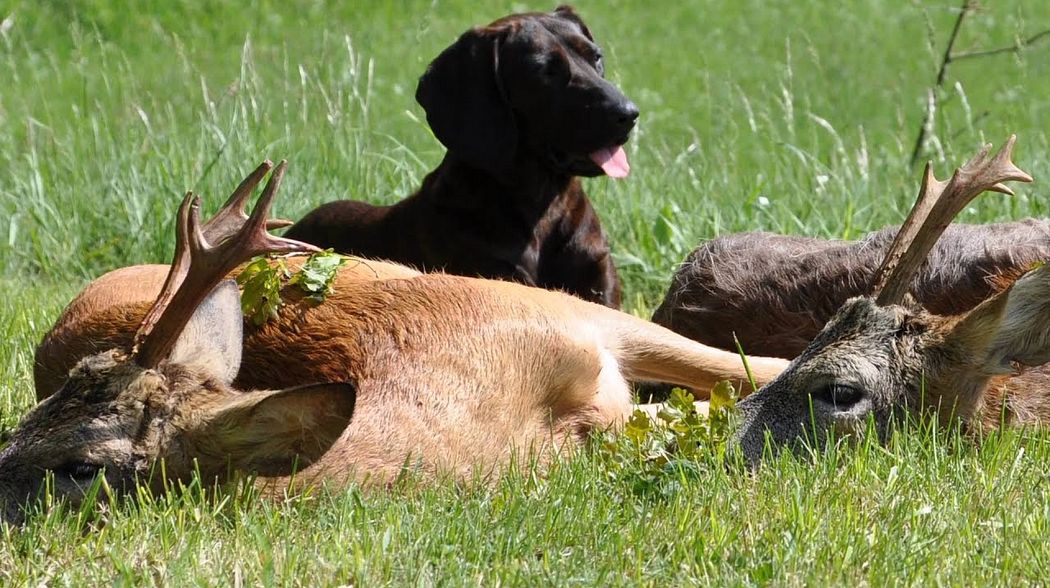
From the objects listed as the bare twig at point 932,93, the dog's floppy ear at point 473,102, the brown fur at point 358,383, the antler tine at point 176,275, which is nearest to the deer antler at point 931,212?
the brown fur at point 358,383

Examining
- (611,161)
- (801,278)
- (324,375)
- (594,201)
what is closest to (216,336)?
(324,375)

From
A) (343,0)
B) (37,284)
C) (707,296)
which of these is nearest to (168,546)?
(707,296)

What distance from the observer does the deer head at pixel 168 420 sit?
415 cm

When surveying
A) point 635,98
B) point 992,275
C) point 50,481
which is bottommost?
point 635,98

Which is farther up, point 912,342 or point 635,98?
point 912,342

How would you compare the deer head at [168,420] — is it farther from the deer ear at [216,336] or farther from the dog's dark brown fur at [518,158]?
the dog's dark brown fur at [518,158]

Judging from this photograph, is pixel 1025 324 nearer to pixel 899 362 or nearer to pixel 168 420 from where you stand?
pixel 899 362

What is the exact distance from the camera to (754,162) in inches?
576

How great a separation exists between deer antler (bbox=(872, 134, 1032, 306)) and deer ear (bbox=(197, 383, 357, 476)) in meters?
1.81

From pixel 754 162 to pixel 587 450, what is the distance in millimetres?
9941

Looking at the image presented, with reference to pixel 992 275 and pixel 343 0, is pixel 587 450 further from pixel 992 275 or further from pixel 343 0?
pixel 343 0

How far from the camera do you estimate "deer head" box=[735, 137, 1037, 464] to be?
15.3 feet

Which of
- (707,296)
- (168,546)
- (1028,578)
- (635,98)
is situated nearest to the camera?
(1028,578)

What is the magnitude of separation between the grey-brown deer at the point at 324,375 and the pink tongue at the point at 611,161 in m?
1.59
